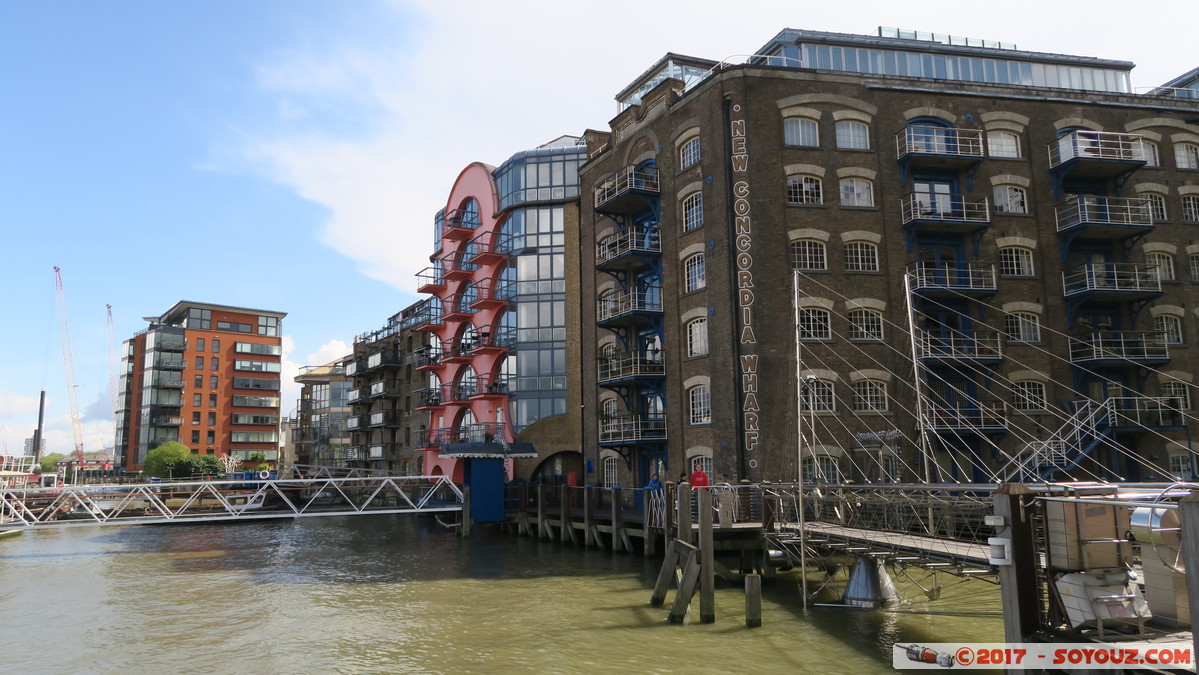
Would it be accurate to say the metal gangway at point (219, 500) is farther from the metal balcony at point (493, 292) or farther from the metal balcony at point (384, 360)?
the metal balcony at point (384, 360)

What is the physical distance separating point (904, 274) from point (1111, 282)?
30.6 ft

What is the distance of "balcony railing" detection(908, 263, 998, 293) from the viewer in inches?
1126

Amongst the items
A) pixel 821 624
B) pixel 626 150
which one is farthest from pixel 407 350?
pixel 821 624

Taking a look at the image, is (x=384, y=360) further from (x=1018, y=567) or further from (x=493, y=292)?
(x=1018, y=567)

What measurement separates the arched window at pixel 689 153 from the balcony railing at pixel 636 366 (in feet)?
24.4

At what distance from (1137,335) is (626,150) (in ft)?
69.5

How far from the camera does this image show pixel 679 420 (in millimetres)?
30828

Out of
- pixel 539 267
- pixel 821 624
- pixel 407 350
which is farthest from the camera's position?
pixel 407 350

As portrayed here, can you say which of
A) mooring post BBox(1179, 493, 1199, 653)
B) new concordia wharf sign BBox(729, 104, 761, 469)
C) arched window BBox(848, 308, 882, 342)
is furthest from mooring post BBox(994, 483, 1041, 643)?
arched window BBox(848, 308, 882, 342)

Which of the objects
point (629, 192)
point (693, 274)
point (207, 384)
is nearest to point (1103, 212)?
point (693, 274)

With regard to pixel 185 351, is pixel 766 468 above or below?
below

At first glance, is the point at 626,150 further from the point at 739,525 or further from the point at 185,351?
the point at 185,351

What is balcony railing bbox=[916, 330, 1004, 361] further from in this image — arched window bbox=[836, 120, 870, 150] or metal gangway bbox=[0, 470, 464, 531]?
metal gangway bbox=[0, 470, 464, 531]

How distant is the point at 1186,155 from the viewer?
3312cm
